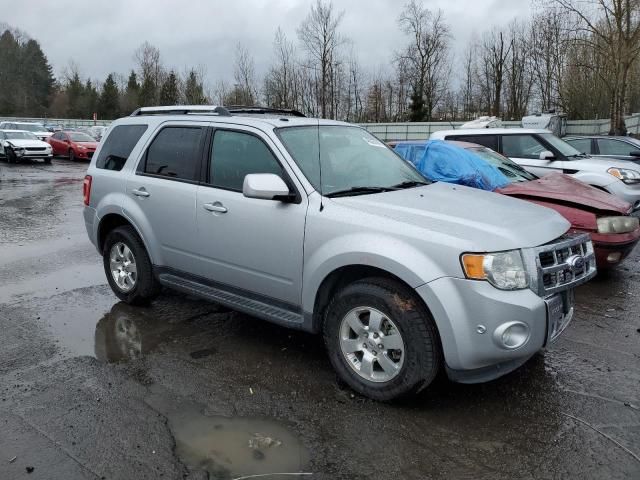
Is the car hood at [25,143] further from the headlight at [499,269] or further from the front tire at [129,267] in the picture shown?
the headlight at [499,269]

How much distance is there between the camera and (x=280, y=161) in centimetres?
412

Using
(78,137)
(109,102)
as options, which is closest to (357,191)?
(78,137)

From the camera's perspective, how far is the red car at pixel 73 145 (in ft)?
91.6

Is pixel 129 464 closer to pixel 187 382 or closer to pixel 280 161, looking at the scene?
pixel 187 382

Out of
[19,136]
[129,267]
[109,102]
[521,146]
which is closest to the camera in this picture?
[129,267]

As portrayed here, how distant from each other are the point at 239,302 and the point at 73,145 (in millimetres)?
27257

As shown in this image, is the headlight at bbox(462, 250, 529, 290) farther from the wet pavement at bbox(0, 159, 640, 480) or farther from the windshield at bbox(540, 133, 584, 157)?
the windshield at bbox(540, 133, 584, 157)

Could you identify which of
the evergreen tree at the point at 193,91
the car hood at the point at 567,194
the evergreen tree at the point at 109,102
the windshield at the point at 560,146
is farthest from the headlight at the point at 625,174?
the evergreen tree at the point at 109,102

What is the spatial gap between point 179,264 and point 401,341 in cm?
227

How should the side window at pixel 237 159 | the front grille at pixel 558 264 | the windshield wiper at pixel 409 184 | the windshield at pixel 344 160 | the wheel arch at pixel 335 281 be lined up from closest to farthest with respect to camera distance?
1. the front grille at pixel 558 264
2. the wheel arch at pixel 335 281
3. the windshield at pixel 344 160
4. the side window at pixel 237 159
5. the windshield wiper at pixel 409 184

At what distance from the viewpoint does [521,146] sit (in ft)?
32.1

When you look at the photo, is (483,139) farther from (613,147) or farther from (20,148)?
(20,148)

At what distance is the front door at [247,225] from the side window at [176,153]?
8.1 inches

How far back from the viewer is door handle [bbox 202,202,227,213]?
4.35 meters
